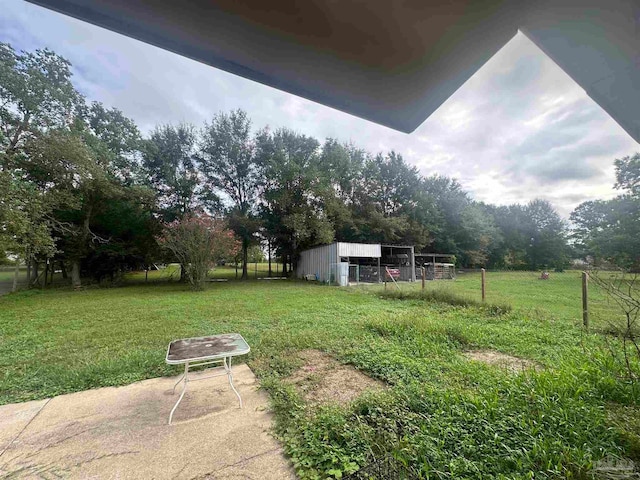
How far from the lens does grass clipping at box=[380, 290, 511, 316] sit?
5531 millimetres

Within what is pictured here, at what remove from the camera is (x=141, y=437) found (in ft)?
5.89

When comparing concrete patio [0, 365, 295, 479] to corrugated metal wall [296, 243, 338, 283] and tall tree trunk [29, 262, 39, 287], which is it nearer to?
corrugated metal wall [296, 243, 338, 283]

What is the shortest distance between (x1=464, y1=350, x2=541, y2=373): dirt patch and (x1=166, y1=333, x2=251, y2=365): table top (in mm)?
2705

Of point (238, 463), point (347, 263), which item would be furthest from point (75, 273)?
point (238, 463)

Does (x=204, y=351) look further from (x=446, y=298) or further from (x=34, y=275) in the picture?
(x=34, y=275)

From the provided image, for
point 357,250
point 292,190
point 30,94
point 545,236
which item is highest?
point 30,94

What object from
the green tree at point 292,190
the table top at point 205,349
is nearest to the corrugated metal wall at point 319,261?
the green tree at point 292,190

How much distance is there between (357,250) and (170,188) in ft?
35.1

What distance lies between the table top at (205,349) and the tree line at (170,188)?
28.1 ft

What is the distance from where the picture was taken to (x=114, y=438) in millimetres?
1780

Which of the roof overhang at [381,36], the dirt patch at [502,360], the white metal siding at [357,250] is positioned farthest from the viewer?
the white metal siding at [357,250]

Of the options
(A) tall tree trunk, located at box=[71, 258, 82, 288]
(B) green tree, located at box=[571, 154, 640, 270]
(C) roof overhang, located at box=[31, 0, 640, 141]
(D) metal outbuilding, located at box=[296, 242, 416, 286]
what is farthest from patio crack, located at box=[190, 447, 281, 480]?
(B) green tree, located at box=[571, 154, 640, 270]

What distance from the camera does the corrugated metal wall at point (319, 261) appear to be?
41.9ft

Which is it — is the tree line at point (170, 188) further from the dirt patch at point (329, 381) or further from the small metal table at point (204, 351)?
the dirt patch at point (329, 381)
